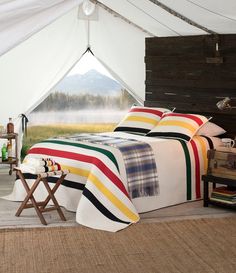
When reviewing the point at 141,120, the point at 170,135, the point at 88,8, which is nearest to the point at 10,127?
the point at 141,120

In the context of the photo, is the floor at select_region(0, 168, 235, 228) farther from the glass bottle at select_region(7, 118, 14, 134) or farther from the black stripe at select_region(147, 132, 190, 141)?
the glass bottle at select_region(7, 118, 14, 134)

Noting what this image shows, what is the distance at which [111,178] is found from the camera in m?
4.43

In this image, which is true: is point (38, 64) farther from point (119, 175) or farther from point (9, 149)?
point (119, 175)

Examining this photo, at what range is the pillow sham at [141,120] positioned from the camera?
557 cm

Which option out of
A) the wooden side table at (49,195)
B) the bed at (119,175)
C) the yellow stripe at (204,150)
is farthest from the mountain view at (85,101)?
the wooden side table at (49,195)

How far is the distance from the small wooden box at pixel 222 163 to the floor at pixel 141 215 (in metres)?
0.30

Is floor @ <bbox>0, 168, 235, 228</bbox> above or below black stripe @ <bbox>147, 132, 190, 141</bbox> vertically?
below

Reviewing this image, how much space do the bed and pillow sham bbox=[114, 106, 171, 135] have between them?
0.25 metres

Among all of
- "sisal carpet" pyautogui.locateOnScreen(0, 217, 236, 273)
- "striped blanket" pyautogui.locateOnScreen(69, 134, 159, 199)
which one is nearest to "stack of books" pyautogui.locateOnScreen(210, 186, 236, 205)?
"sisal carpet" pyautogui.locateOnScreen(0, 217, 236, 273)

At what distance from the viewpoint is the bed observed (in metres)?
4.37

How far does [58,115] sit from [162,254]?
380 centimetres

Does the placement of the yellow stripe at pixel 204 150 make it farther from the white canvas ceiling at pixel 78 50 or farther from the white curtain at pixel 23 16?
the white curtain at pixel 23 16

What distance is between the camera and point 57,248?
3762 millimetres

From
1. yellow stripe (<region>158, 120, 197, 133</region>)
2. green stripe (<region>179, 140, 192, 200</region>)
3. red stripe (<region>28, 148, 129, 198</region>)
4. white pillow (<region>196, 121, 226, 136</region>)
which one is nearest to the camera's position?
red stripe (<region>28, 148, 129, 198</region>)
